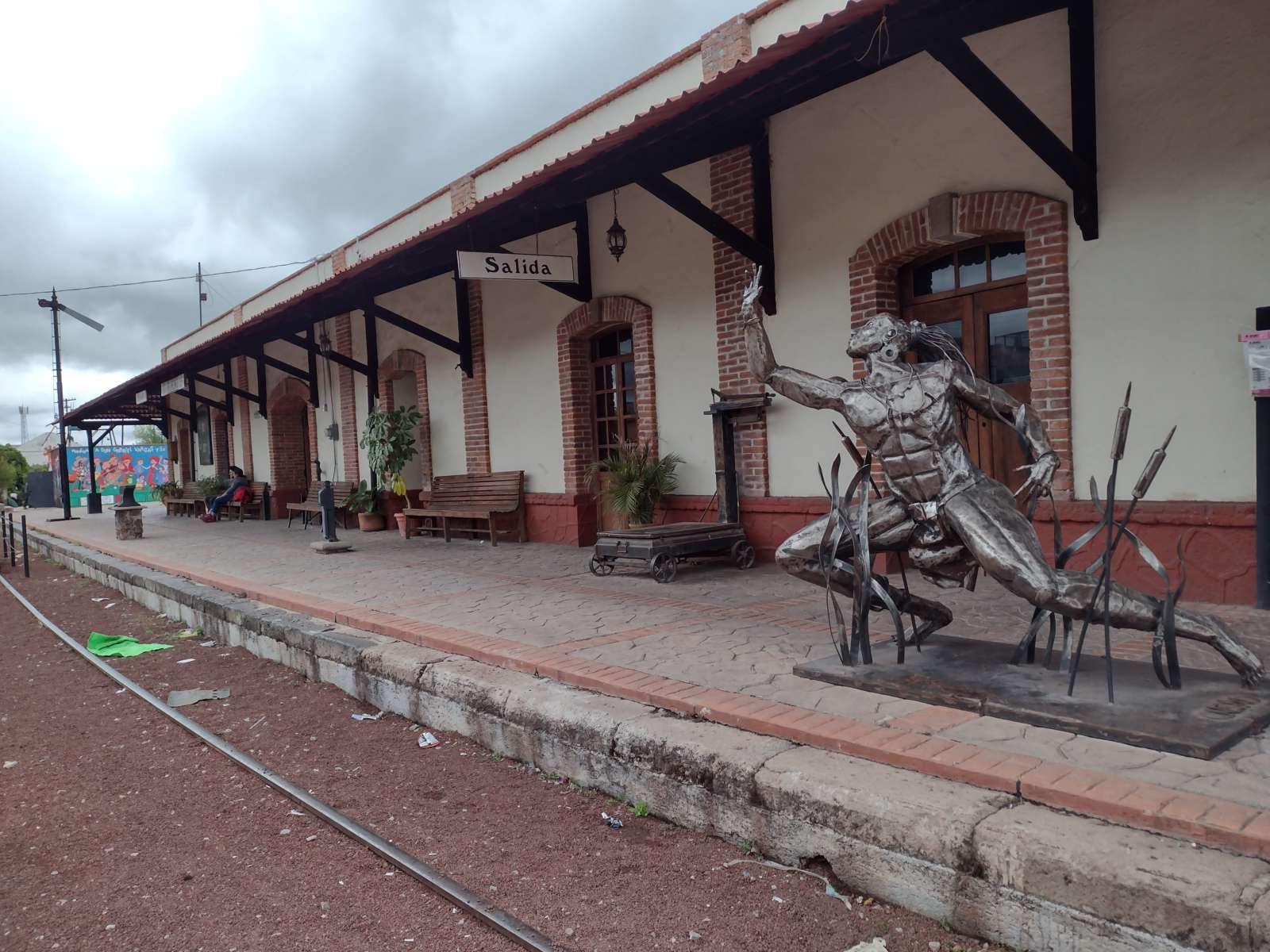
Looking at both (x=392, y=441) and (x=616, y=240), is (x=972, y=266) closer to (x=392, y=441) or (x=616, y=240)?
(x=616, y=240)

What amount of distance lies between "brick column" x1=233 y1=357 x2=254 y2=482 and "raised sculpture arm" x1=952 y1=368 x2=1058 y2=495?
65.9ft

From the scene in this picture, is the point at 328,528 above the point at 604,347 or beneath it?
beneath

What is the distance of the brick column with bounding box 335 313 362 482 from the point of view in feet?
52.3

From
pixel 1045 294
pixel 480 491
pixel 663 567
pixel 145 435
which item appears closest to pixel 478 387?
pixel 480 491

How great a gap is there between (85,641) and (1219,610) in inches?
363

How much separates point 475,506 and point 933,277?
697cm

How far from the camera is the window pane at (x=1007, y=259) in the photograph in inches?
266

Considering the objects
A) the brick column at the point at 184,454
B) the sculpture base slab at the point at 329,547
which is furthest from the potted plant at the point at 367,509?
the brick column at the point at 184,454

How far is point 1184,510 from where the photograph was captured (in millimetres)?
5645

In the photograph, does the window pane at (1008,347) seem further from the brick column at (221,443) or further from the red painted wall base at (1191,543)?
the brick column at (221,443)

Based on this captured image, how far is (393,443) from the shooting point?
1370cm

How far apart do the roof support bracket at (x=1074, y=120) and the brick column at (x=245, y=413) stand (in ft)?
62.3

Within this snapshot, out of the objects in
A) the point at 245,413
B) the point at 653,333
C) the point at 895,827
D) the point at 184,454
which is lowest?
the point at 895,827

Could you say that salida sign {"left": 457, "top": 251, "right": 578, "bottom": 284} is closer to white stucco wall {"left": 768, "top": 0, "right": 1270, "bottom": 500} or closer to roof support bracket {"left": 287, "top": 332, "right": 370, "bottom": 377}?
white stucco wall {"left": 768, "top": 0, "right": 1270, "bottom": 500}
